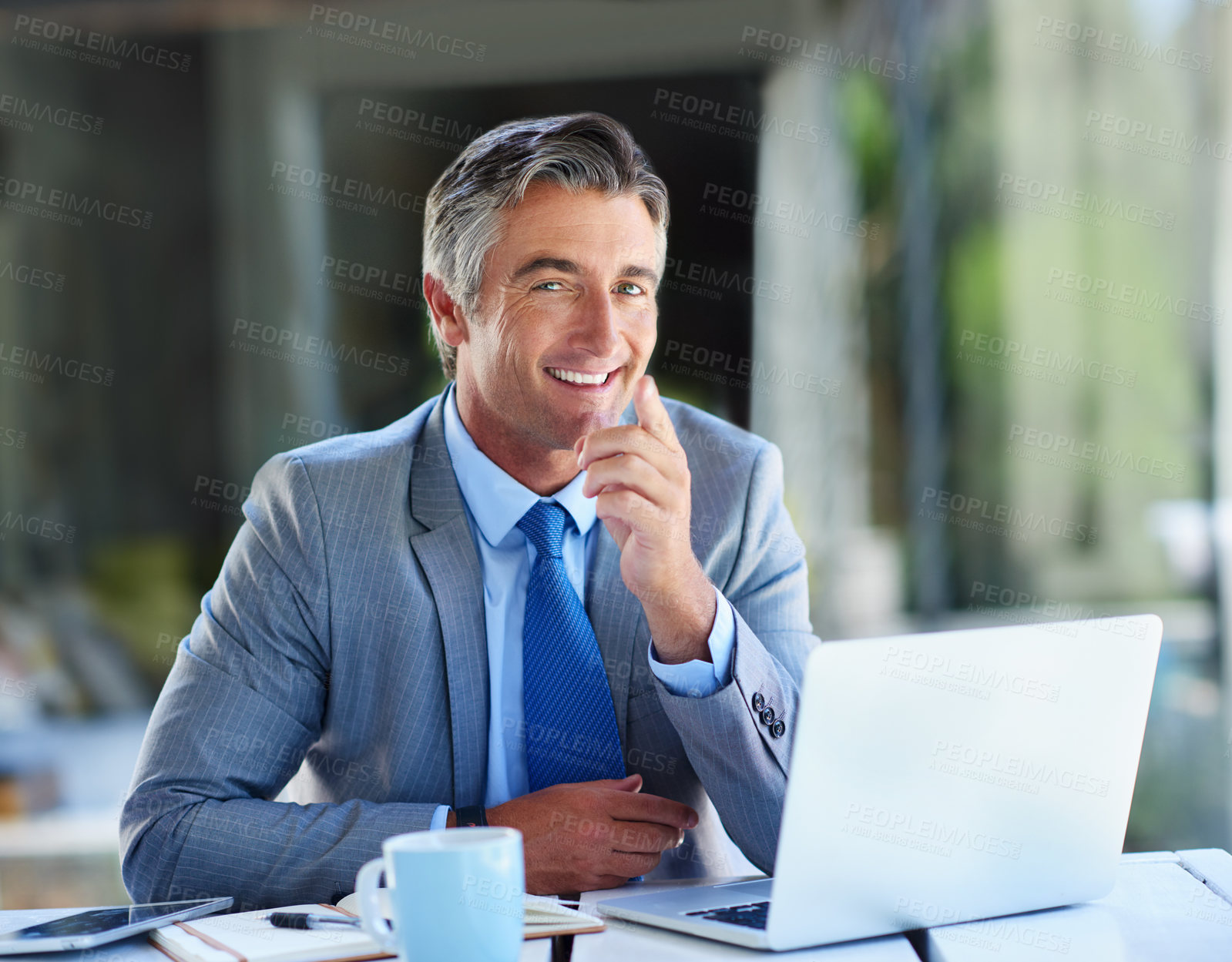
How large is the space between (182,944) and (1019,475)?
3.24m

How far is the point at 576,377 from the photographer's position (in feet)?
5.12

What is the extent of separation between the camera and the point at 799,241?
14.5 ft

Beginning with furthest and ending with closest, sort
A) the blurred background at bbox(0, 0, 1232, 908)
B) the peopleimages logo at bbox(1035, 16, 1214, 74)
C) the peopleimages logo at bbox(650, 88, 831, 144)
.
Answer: the peopleimages logo at bbox(650, 88, 831, 144) → the blurred background at bbox(0, 0, 1232, 908) → the peopleimages logo at bbox(1035, 16, 1214, 74)

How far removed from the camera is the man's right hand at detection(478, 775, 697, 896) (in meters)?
1.20

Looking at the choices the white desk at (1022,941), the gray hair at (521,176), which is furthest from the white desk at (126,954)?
the gray hair at (521,176)

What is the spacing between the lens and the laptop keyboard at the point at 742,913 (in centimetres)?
96

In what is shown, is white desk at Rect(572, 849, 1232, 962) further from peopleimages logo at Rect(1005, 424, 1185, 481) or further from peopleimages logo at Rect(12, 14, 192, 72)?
peopleimages logo at Rect(12, 14, 192, 72)

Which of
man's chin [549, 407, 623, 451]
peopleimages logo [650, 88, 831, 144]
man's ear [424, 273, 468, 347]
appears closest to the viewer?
man's chin [549, 407, 623, 451]

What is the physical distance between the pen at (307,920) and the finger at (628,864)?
0.30m

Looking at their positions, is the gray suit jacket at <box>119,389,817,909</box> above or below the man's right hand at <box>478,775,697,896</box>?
above

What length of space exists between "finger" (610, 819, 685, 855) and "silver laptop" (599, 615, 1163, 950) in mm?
209

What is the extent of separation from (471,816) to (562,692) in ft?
0.77

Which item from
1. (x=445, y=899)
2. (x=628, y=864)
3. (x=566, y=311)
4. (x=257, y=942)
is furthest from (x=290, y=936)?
(x=566, y=311)

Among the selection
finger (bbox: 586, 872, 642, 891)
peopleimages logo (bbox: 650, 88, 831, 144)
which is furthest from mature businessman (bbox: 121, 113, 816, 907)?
peopleimages logo (bbox: 650, 88, 831, 144)
